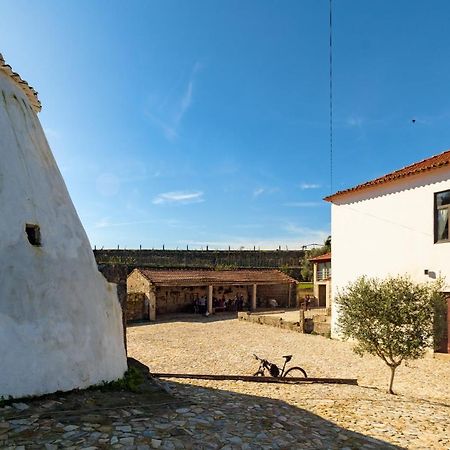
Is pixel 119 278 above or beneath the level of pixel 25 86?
beneath

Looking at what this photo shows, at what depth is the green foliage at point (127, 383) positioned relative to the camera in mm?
6230

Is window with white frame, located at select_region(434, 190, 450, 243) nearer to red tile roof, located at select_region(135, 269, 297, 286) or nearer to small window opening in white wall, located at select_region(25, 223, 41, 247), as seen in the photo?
small window opening in white wall, located at select_region(25, 223, 41, 247)

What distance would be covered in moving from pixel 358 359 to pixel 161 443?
10493mm

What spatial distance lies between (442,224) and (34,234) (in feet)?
42.3

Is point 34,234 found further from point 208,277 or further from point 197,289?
point 197,289

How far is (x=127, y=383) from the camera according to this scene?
6.55m

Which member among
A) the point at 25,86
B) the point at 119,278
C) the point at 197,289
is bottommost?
the point at 197,289

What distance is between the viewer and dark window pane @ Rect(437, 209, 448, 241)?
43.2ft

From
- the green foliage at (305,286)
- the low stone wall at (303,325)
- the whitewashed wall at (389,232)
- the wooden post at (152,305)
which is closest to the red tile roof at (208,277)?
the wooden post at (152,305)

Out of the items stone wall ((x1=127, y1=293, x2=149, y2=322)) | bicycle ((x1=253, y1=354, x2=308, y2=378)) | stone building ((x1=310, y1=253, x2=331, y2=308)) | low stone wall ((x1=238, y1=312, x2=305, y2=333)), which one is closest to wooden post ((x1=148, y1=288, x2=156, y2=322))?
stone wall ((x1=127, y1=293, x2=149, y2=322))

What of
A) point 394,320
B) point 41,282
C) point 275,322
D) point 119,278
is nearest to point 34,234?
point 41,282

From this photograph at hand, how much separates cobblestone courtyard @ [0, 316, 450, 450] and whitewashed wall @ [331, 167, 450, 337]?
11.7 feet

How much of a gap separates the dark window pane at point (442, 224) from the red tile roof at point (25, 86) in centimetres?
1281

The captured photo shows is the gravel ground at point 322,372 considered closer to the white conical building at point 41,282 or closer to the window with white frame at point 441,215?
the white conical building at point 41,282
